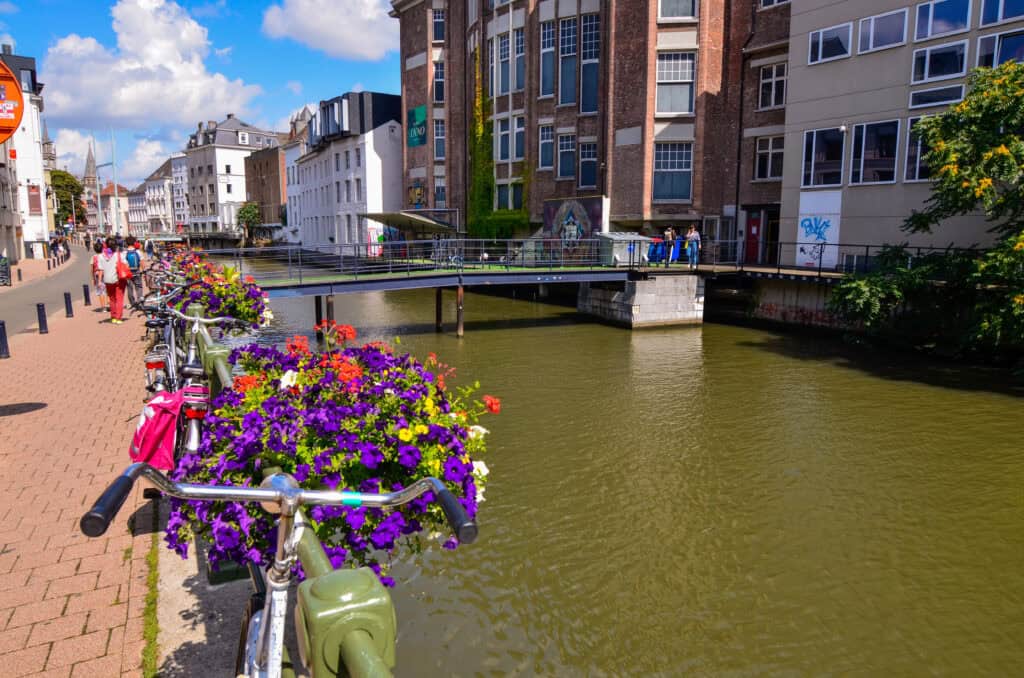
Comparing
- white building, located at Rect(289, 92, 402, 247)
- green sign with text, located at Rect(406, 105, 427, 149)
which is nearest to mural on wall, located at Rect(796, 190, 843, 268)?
green sign with text, located at Rect(406, 105, 427, 149)

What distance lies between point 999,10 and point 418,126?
32816 mm

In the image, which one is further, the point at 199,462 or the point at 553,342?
the point at 553,342

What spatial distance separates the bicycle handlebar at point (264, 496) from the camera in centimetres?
188

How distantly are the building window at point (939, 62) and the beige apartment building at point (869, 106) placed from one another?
30 millimetres

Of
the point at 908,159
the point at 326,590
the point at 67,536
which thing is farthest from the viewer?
the point at 908,159

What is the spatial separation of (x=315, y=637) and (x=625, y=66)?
108 feet

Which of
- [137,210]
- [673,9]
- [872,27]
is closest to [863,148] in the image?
[872,27]

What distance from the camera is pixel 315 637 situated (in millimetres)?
2051

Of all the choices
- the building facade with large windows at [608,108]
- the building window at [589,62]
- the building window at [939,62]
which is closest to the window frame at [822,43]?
the building window at [939,62]

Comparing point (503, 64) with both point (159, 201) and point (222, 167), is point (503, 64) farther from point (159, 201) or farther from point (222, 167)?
point (159, 201)

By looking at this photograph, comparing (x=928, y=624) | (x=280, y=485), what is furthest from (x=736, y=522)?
(x=280, y=485)

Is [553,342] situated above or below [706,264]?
below

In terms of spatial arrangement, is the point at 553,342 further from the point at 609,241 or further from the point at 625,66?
the point at 625,66

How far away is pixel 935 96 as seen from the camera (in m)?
22.2
